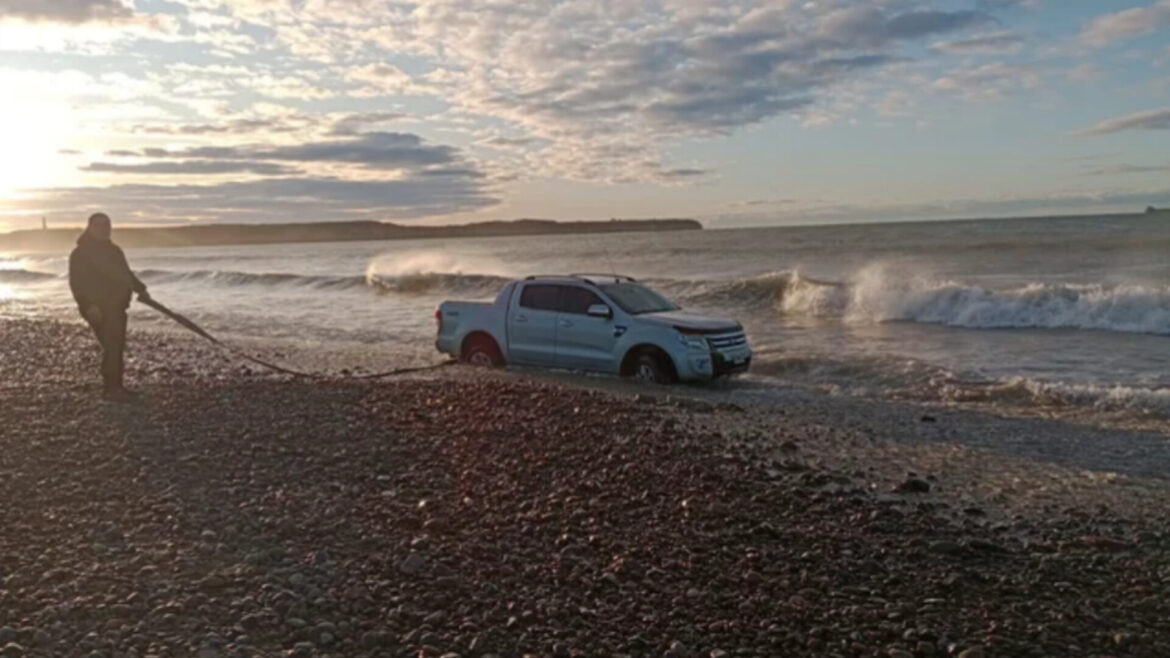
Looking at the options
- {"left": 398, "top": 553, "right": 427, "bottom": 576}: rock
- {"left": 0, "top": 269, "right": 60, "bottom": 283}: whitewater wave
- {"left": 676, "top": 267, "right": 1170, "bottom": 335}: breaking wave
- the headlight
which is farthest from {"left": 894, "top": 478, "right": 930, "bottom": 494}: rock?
{"left": 0, "top": 269, "right": 60, "bottom": 283}: whitewater wave

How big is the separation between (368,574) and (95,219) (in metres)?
7.68

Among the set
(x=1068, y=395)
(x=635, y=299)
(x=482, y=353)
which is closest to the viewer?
(x=1068, y=395)

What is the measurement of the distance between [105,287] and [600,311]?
22.1ft

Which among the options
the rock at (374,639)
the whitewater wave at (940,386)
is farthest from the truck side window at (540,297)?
the rock at (374,639)

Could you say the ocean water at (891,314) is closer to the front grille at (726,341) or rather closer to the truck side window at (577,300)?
the front grille at (726,341)

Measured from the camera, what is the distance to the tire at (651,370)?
1414 cm

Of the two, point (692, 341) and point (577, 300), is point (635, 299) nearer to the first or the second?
point (577, 300)

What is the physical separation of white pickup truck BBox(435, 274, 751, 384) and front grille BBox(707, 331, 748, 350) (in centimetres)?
1

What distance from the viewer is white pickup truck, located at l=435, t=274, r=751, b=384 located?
14094 millimetres

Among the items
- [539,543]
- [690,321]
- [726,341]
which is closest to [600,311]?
[690,321]

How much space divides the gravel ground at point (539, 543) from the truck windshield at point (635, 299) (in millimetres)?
4286

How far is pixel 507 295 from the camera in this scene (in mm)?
15734

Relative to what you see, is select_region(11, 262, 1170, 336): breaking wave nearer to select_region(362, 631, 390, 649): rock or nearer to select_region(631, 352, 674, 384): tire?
select_region(631, 352, 674, 384): tire

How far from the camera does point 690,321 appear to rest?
1435cm
